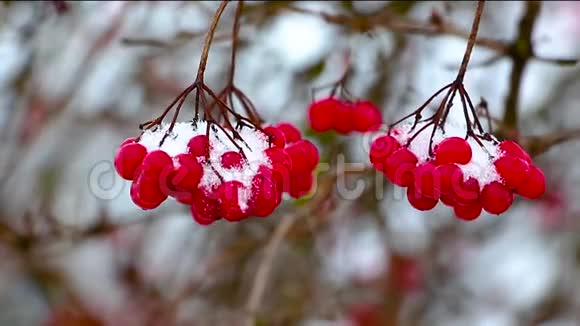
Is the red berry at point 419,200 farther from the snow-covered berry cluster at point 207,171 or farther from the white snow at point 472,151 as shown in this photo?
the snow-covered berry cluster at point 207,171

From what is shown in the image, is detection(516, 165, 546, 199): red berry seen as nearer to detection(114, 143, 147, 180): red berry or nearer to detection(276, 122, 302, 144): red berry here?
detection(276, 122, 302, 144): red berry

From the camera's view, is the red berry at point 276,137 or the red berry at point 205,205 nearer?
the red berry at point 205,205

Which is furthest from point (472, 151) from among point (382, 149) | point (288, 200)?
point (288, 200)

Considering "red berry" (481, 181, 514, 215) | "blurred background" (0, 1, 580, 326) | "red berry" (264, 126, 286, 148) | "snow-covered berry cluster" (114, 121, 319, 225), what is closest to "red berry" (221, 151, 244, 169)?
"snow-covered berry cluster" (114, 121, 319, 225)

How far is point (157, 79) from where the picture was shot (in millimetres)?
3750

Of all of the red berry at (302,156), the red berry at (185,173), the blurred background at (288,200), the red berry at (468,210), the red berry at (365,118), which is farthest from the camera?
the blurred background at (288,200)

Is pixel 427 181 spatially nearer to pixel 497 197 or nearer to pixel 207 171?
pixel 497 197

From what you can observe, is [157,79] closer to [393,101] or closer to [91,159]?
[91,159]

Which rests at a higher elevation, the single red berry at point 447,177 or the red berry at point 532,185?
the red berry at point 532,185

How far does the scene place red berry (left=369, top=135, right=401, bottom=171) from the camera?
1.31 meters

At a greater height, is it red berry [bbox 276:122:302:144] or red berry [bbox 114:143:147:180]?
red berry [bbox 276:122:302:144]

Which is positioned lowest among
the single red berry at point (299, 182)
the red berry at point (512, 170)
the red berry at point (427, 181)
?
the red berry at point (427, 181)

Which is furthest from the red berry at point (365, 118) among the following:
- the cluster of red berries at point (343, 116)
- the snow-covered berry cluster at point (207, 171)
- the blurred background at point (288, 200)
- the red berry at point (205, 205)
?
the red berry at point (205, 205)

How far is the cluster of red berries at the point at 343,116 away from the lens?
1760 mm
